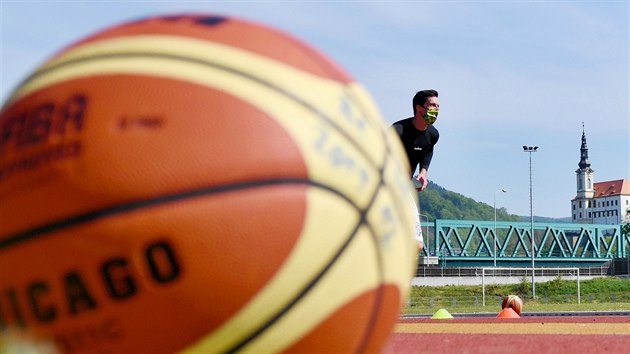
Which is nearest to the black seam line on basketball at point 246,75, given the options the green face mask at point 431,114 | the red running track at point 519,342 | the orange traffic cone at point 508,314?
the red running track at point 519,342

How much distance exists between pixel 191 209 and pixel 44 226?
0.58 metres

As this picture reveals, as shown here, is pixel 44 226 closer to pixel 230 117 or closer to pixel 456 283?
pixel 230 117

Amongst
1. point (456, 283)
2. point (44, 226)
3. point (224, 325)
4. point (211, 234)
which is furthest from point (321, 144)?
point (456, 283)

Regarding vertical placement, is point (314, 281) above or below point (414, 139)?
below

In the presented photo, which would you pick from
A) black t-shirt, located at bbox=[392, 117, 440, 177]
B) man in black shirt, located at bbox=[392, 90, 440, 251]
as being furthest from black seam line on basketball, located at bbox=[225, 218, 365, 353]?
black t-shirt, located at bbox=[392, 117, 440, 177]

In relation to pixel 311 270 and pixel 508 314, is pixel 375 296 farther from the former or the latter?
pixel 508 314

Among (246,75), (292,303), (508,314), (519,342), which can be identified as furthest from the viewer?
(508,314)

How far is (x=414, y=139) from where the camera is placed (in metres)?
8.84

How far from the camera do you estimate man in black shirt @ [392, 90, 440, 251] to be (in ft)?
Answer: 28.1

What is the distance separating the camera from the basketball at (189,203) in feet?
10.8

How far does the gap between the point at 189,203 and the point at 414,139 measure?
576cm

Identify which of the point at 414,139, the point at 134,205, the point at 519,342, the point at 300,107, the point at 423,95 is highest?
the point at 423,95

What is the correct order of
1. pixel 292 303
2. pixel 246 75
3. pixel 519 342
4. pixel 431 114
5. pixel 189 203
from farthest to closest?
pixel 431 114 → pixel 519 342 → pixel 246 75 → pixel 292 303 → pixel 189 203

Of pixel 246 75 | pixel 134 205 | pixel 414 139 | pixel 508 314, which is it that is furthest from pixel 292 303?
pixel 508 314
